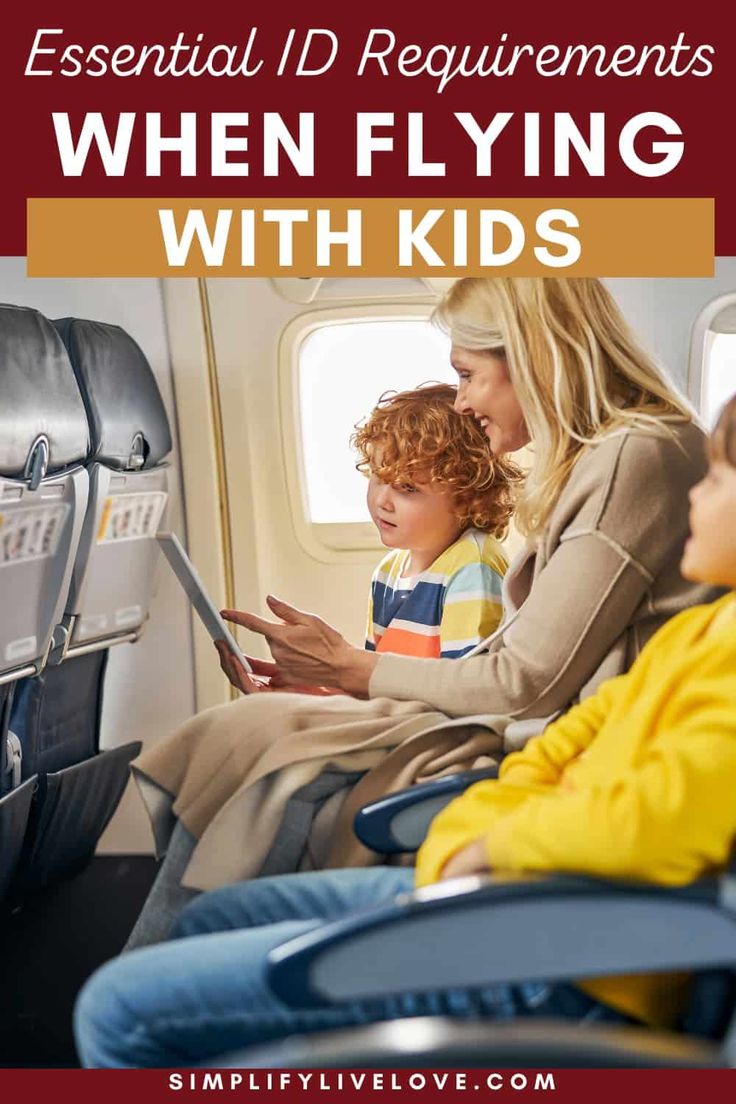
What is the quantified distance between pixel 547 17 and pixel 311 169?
0.46 metres

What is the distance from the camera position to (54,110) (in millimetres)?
2168

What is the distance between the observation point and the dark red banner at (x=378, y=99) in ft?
6.95

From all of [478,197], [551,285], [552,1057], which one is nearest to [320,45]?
[478,197]

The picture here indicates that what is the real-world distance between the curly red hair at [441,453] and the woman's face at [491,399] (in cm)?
2

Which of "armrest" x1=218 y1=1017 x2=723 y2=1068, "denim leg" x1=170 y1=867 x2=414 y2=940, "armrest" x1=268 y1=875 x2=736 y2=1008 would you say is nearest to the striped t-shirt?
"denim leg" x1=170 y1=867 x2=414 y2=940

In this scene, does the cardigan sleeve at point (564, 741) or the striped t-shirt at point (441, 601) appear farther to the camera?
the striped t-shirt at point (441, 601)

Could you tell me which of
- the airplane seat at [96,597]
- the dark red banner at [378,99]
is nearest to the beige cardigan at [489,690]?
the airplane seat at [96,597]

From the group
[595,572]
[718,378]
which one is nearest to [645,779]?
[595,572]

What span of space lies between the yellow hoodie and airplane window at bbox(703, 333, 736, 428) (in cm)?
50

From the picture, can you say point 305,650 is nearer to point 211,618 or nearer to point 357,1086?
point 211,618

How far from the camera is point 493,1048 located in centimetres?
129

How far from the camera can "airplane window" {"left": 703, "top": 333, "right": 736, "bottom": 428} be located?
2.16 m

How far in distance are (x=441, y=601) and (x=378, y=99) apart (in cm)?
84

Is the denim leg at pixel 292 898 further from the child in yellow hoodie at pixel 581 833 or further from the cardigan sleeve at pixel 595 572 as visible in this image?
the cardigan sleeve at pixel 595 572
